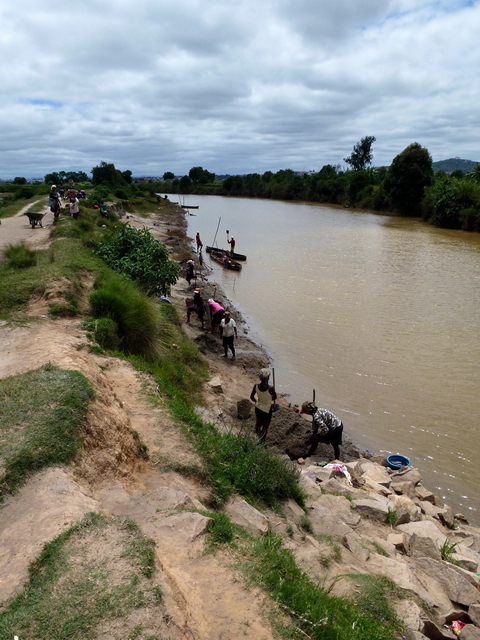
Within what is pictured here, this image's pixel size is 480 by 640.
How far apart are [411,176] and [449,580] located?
60099 millimetres

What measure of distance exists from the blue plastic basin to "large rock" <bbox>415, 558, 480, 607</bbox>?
10.8ft

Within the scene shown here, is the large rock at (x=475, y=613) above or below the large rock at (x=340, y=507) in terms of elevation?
above

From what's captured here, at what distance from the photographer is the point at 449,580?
5020 millimetres

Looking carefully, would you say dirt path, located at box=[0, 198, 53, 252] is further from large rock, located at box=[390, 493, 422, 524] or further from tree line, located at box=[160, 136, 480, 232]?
tree line, located at box=[160, 136, 480, 232]

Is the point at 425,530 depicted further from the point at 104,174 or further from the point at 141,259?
the point at 104,174

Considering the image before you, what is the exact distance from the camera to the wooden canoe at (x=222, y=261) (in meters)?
27.6

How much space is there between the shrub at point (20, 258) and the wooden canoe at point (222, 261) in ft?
52.3

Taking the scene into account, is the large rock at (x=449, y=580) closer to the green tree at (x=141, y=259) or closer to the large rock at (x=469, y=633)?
the large rock at (x=469, y=633)

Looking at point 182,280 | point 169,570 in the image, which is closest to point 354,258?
point 182,280

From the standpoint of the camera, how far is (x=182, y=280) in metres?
22.0

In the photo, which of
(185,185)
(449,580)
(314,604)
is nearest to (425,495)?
(449,580)

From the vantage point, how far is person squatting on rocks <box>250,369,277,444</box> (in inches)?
323

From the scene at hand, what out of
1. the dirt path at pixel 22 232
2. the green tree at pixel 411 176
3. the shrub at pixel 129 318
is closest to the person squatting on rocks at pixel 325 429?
the shrub at pixel 129 318

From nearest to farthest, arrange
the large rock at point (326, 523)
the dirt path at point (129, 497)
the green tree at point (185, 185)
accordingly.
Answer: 1. the dirt path at point (129, 497)
2. the large rock at point (326, 523)
3. the green tree at point (185, 185)
